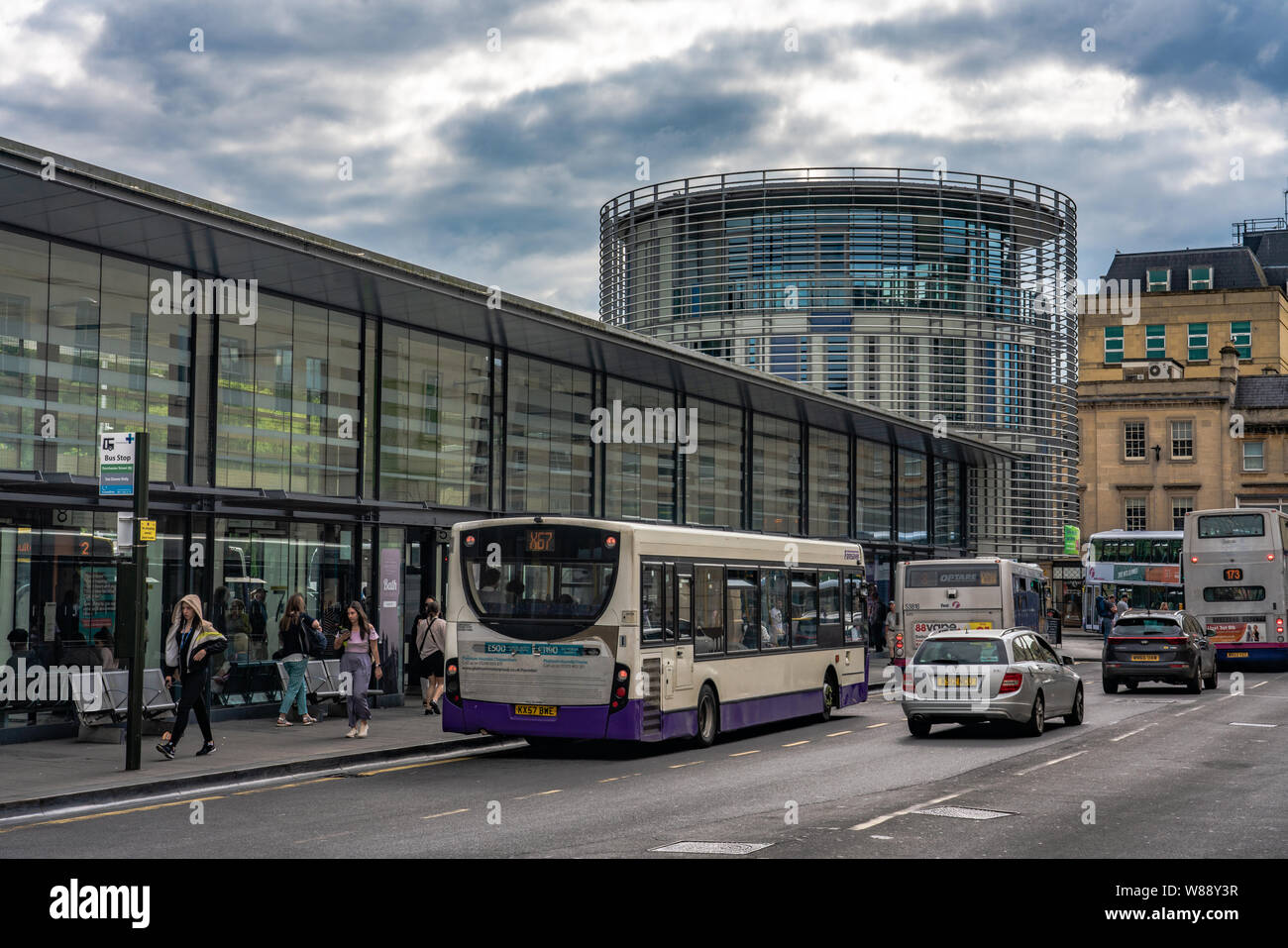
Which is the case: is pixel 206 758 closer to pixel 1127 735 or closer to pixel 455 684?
pixel 455 684

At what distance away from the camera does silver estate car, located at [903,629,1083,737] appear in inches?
791

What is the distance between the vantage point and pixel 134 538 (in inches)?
622

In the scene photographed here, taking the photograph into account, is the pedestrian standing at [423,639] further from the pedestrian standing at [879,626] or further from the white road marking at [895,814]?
the pedestrian standing at [879,626]

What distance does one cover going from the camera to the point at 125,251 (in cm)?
1995

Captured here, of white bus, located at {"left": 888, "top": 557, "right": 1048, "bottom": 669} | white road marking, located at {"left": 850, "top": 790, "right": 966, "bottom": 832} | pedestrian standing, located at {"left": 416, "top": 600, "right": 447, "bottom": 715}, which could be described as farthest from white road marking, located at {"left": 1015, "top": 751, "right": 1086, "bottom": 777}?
white bus, located at {"left": 888, "top": 557, "right": 1048, "bottom": 669}

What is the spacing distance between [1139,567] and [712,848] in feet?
204

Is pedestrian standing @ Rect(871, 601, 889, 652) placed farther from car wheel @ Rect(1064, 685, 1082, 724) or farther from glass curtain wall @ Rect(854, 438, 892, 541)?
car wheel @ Rect(1064, 685, 1082, 724)

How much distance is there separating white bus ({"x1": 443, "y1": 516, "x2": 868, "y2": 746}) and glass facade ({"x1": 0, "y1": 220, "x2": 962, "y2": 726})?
0.53 meters

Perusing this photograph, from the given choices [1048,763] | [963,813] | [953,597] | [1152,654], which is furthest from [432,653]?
[1152,654]

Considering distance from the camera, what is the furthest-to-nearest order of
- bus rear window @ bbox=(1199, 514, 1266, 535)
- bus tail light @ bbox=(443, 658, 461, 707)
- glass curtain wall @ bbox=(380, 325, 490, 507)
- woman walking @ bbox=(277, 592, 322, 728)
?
bus rear window @ bbox=(1199, 514, 1266, 535) < glass curtain wall @ bbox=(380, 325, 490, 507) < woman walking @ bbox=(277, 592, 322, 728) < bus tail light @ bbox=(443, 658, 461, 707)
